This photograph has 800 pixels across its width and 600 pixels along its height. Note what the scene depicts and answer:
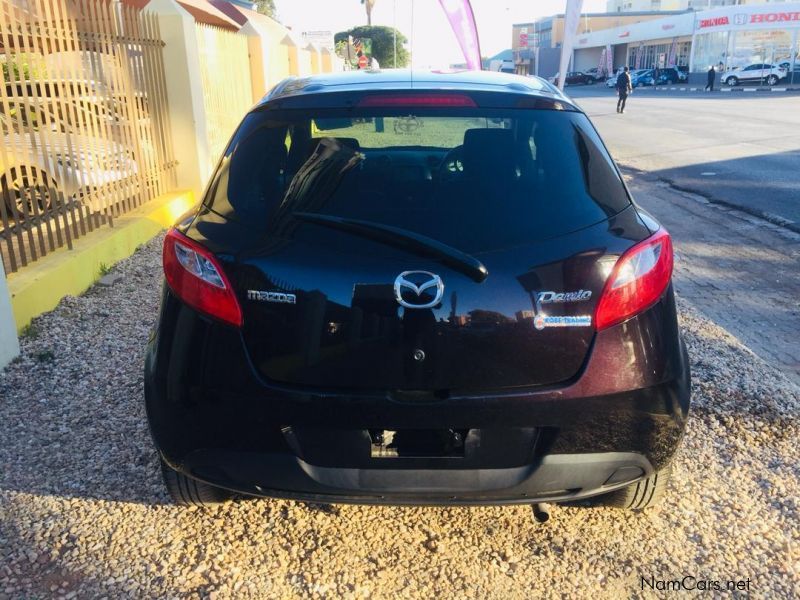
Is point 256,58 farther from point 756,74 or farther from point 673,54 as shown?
point 673,54

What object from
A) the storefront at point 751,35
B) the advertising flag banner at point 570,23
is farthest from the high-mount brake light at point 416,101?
the storefront at point 751,35

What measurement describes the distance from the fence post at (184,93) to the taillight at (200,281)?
6.71 metres

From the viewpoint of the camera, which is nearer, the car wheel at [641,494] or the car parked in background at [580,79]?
the car wheel at [641,494]

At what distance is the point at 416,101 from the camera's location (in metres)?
2.67

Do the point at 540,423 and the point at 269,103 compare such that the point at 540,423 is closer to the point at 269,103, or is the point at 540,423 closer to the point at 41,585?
the point at 269,103

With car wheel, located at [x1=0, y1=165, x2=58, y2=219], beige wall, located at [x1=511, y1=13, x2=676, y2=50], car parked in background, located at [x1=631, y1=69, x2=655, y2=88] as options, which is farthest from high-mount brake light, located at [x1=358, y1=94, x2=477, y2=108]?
beige wall, located at [x1=511, y1=13, x2=676, y2=50]

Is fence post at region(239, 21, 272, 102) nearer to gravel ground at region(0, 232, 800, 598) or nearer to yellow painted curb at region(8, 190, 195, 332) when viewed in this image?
yellow painted curb at region(8, 190, 195, 332)

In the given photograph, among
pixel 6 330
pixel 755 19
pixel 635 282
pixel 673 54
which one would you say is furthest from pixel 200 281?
pixel 673 54

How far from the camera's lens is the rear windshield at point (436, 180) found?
2426 mm

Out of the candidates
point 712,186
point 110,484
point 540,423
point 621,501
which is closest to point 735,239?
point 712,186

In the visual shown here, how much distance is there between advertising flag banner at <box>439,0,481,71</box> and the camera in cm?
1598

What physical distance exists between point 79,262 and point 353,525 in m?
3.87

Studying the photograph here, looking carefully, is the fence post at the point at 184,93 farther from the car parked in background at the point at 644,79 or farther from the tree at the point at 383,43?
the car parked in background at the point at 644,79

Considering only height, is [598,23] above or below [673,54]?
above
